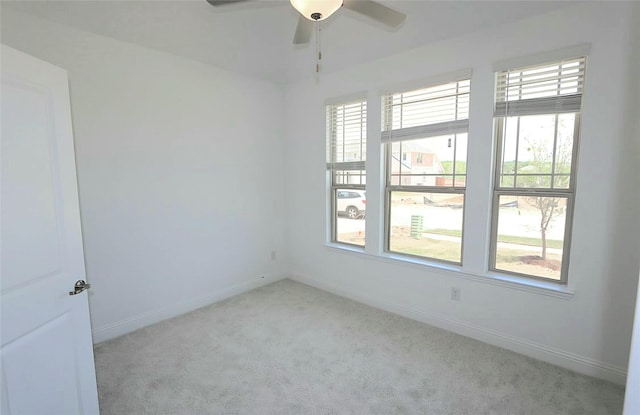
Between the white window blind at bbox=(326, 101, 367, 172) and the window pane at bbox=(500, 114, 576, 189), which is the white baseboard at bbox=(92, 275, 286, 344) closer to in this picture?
the white window blind at bbox=(326, 101, 367, 172)

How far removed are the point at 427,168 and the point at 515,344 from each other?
167 centimetres

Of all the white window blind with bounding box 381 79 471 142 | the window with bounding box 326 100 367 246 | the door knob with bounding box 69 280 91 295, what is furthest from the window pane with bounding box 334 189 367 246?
the door knob with bounding box 69 280 91 295

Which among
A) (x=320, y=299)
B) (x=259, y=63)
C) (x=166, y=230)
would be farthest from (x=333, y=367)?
(x=259, y=63)

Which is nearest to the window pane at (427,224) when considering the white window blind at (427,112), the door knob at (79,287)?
the white window blind at (427,112)

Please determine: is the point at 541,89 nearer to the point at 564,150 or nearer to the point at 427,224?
the point at 564,150

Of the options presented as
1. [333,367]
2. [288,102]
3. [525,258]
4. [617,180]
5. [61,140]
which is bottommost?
[333,367]

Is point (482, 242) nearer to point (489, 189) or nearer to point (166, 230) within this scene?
point (489, 189)

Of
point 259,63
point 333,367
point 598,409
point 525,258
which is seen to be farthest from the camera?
point 259,63

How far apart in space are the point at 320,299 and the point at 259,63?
9.00ft

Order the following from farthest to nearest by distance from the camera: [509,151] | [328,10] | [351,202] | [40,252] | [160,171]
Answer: [351,202], [160,171], [509,151], [328,10], [40,252]

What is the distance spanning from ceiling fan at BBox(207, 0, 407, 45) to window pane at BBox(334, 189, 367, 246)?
1.98 m

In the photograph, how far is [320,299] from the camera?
3609 mm

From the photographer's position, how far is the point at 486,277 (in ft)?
8.70

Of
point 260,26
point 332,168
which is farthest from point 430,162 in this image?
point 260,26
